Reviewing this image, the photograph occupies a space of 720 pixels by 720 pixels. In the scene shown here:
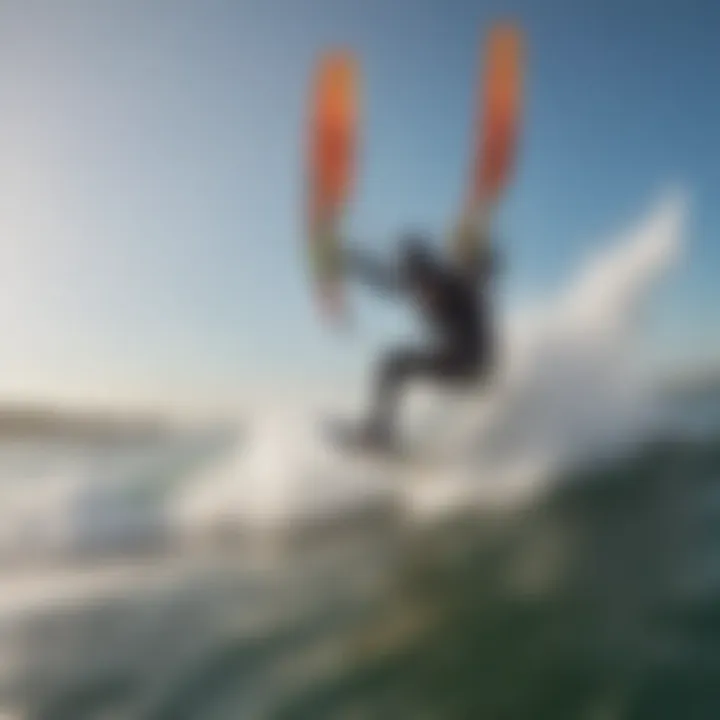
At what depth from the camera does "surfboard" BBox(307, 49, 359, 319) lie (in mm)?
1164

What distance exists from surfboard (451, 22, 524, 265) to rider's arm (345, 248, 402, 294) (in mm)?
65

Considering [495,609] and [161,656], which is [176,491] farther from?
[495,609]

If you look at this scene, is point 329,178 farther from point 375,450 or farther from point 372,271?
point 375,450

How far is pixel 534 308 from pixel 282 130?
12.0 inches

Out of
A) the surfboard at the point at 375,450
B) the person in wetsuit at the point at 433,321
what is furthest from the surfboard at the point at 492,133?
the surfboard at the point at 375,450

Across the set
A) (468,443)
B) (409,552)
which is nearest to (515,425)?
(468,443)

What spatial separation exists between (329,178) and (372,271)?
0.33ft

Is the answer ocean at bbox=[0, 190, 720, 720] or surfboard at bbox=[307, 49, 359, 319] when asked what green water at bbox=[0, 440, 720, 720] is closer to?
ocean at bbox=[0, 190, 720, 720]

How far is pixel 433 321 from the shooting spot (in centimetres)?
115

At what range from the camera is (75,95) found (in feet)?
3.96

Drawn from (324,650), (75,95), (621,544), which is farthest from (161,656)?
(75,95)

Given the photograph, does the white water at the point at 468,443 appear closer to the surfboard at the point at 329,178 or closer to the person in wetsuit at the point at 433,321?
the person in wetsuit at the point at 433,321

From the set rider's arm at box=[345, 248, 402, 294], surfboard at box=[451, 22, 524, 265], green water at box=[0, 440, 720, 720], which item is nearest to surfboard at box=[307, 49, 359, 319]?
rider's arm at box=[345, 248, 402, 294]

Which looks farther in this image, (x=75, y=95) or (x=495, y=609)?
(x=75, y=95)
